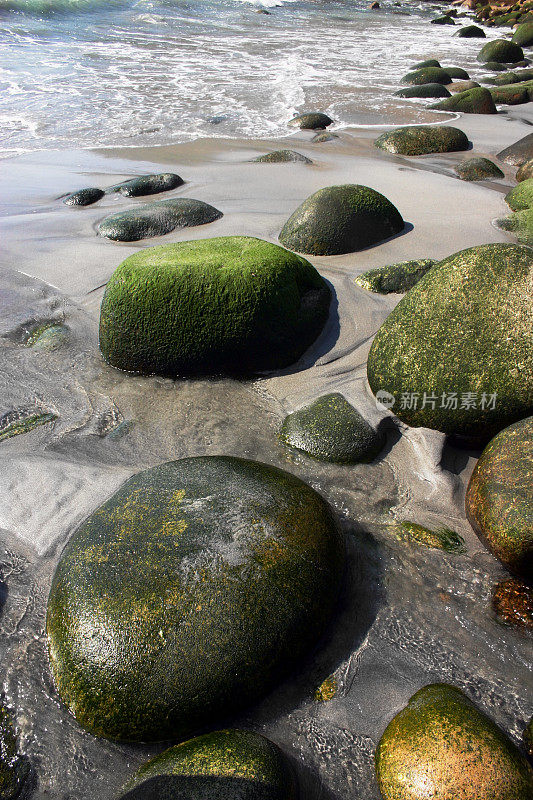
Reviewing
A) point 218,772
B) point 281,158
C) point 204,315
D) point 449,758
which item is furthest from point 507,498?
point 281,158

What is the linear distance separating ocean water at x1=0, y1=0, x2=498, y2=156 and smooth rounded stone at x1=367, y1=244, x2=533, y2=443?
640 centimetres

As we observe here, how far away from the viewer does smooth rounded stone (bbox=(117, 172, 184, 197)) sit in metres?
5.97

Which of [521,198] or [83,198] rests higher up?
[521,198]

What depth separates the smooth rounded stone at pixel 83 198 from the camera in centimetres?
573

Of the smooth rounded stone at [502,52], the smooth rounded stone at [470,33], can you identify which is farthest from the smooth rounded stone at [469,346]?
the smooth rounded stone at [470,33]

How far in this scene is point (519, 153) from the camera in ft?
22.2

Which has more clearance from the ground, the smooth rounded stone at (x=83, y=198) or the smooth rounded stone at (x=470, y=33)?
the smooth rounded stone at (x=470, y=33)

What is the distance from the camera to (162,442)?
2973mm

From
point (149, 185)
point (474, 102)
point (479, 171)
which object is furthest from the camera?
point (474, 102)

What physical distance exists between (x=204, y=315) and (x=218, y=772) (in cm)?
235

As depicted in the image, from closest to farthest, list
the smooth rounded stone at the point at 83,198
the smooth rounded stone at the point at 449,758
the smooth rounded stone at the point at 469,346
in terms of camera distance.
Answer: the smooth rounded stone at the point at 449,758
the smooth rounded stone at the point at 469,346
the smooth rounded stone at the point at 83,198

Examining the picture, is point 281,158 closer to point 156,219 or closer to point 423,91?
point 156,219

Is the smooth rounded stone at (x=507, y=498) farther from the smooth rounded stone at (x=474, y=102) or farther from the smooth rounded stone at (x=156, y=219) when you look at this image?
the smooth rounded stone at (x=474, y=102)

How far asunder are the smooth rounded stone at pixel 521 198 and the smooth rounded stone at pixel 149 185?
11.2 feet
